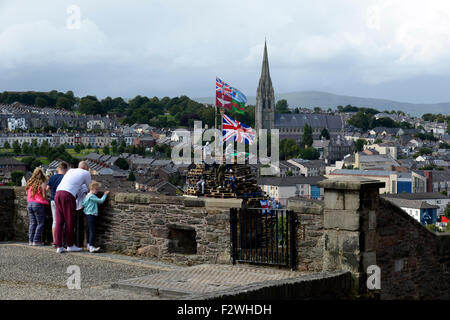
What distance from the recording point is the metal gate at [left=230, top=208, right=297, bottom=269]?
29.6 ft

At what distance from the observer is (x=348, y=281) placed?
8492 mm

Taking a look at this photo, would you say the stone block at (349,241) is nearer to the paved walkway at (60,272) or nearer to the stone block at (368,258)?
the stone block at (368,258)

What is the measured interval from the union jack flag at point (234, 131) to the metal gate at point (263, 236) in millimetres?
6161

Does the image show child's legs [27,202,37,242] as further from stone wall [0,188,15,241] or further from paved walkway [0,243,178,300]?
stone wall [0,188,15,241]

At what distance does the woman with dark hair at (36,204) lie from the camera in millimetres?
11070

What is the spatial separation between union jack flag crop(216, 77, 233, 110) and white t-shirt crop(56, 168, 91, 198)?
18.8 feet

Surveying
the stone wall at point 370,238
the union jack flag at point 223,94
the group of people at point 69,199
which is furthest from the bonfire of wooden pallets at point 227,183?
the stone wall at point 370,238

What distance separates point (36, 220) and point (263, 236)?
368 centimetres

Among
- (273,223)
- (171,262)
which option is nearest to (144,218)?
(171,262)

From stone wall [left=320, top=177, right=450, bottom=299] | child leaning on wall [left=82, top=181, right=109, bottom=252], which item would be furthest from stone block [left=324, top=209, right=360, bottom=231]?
child leaning on wall [left=82, top=181, right=109, bottom=252]

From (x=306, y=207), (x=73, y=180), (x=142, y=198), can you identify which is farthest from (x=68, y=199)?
(x=306, y=207)

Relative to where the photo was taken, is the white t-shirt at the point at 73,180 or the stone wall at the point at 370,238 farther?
the white t-shirt at the point at 73,180

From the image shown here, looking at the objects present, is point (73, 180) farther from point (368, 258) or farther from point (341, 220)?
point (368, 258)
